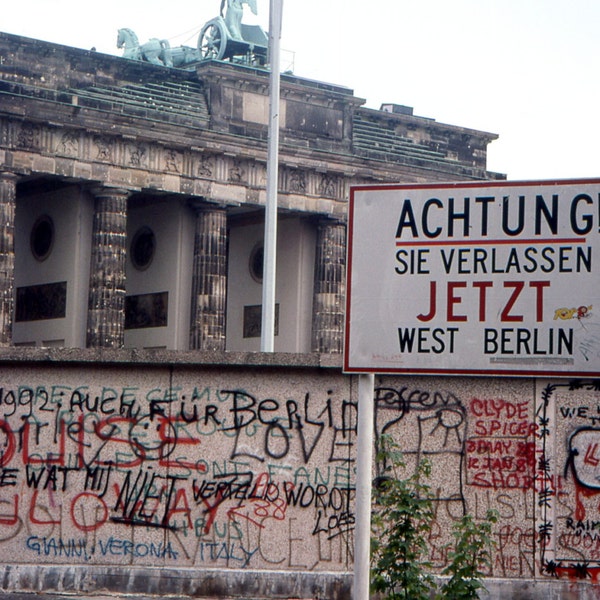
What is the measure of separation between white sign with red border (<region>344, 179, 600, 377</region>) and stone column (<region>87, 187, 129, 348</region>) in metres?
40.0

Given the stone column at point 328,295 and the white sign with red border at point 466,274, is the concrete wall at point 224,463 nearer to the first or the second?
the white sign with red border at point 466,274

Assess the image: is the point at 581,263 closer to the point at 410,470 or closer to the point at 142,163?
the point at 410,470

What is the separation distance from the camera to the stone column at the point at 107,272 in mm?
47031

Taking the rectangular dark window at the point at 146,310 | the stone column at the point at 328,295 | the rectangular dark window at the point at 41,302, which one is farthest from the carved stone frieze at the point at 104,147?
the stone column at the point at 328,295

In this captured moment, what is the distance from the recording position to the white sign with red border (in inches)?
A: 276

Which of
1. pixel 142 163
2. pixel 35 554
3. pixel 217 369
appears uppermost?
pixel 142 163

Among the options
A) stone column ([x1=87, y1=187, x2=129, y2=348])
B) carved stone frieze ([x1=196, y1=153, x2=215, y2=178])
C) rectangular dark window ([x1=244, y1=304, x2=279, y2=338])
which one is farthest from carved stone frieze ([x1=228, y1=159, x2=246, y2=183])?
rectangular dark window ([x1=244, y1=304, x2=279, y2=338])

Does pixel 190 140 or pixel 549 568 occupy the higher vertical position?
pixel 190 140

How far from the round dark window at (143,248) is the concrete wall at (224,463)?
4003 centimetres

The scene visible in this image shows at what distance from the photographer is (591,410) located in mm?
13297

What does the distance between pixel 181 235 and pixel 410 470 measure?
39.3 meters

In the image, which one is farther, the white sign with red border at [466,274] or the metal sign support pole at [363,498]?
the metal sign support pole at [363,498]

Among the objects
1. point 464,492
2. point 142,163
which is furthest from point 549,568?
point 142,163

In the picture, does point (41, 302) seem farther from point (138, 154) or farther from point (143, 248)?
point (138, 154)
